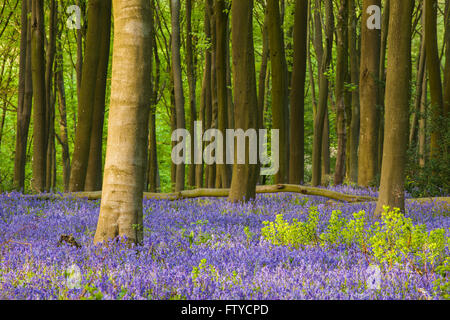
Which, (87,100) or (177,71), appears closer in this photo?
(87,100)

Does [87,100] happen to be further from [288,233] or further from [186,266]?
[186,266]

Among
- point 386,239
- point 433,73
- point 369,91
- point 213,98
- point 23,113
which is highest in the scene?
point 433,73

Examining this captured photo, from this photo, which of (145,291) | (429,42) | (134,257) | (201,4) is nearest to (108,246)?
(134,257)

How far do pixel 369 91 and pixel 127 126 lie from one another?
9.07 metres

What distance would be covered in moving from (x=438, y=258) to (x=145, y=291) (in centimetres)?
310

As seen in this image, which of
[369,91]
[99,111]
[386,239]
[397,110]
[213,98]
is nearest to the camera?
[386,239]

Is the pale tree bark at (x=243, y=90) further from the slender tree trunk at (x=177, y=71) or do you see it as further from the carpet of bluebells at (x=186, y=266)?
the slender tree trunk at (x=177, y=71)

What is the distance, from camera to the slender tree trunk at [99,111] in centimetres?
1177

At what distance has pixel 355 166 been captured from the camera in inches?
668

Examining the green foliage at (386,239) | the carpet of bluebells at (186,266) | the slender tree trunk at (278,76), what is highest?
the slender tree trunk at (278,76)

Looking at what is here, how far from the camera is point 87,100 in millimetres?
11312

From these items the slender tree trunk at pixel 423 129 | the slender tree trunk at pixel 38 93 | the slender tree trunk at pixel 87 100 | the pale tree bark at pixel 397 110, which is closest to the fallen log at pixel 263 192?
the slender tree trunk at pixel 87 100

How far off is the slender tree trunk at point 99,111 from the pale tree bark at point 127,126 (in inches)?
248

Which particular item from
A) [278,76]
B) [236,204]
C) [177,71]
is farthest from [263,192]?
[177,71]
